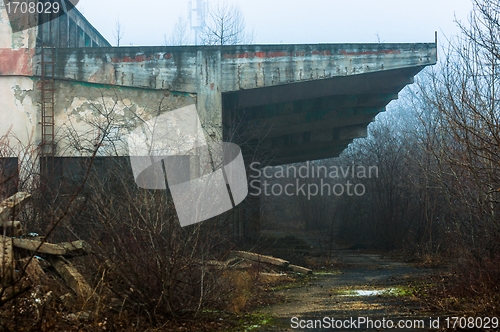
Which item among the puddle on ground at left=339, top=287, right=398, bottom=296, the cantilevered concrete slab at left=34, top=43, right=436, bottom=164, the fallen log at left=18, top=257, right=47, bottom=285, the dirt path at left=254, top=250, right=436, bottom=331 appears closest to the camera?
the fallen log at left=18, top=257, right=47, bottom=285

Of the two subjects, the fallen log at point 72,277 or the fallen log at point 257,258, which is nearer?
the fallen log at point 72,277

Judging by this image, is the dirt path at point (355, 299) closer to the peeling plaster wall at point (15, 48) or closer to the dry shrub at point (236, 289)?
the dry shrub at point (236, 289)

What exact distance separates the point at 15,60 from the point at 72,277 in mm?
9087

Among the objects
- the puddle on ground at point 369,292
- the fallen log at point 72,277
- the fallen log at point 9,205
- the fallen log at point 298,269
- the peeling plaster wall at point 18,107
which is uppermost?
the peeling plaster wall at point 18,107

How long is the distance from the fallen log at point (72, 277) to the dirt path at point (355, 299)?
2294 millimetres

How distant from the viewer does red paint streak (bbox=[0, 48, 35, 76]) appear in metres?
14.8

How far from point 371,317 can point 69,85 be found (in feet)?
32.6

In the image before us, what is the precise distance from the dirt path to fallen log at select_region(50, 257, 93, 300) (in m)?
2.29

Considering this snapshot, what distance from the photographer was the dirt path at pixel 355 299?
27.0 feet

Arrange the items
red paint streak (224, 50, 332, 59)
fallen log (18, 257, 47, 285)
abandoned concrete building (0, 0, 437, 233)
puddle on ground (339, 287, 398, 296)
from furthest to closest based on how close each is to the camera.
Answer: red paint streak (224, 50, 332, 59)
abandoned concrete building (0, 0, 437, 233)
puddle on ground (339, 287, 398, 296)
fallen log (18, 257, 47, 285)

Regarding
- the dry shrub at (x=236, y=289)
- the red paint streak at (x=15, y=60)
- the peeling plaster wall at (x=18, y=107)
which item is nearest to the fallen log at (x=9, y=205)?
the dry shrub at (x=236, y=289)

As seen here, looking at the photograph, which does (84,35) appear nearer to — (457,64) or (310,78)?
(310,78)

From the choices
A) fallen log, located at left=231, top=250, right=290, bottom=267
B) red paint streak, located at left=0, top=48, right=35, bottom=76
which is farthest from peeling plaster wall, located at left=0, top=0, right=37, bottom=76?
fallen log, located at left=231, top=250, right=290, bottom=267

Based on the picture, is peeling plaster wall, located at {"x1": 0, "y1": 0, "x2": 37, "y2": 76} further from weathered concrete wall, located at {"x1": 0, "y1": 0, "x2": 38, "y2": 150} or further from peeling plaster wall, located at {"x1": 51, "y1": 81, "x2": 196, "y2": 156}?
peeling plaster wall, located at {"x1": 51, "y1": 81, "x2": 196, "y2": 156}
